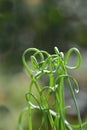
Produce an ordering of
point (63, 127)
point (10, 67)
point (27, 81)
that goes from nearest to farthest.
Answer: point (63, 127)
point (27, 81)
point (10, 67)

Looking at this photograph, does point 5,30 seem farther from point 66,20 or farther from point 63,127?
point 63,127

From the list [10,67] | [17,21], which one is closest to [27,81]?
[10,67]

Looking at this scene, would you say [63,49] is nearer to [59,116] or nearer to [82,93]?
[82,93]

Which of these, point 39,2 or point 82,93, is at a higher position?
point 39,2

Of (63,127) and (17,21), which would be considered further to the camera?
(17,21)

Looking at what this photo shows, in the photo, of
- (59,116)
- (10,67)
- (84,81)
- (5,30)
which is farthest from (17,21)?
(59,116)

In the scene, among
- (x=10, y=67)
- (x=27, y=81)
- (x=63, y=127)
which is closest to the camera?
(x=63, y=127)

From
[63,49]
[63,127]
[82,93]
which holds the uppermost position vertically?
[63,127]
